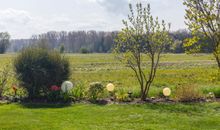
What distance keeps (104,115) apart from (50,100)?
12.4 ft

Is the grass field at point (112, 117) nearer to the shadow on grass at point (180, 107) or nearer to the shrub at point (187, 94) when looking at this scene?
the shadow on grass at point (180, 107)

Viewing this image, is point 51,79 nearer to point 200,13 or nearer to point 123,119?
point 123,119

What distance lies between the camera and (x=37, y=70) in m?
14.1

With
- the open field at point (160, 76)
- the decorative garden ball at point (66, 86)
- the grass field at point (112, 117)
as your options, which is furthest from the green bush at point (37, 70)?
the grass field at point (112, 117)

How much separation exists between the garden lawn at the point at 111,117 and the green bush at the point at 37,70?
5.27 feet

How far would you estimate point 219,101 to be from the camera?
12828 mm

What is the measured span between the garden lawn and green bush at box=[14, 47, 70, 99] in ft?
5.27

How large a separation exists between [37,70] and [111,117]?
5.07 m

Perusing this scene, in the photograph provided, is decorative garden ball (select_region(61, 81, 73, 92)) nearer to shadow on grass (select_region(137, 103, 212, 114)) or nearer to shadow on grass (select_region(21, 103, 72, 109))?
shadow on grass (select_region(21, 103, 72, 109))

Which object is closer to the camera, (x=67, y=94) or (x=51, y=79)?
(x=67, y=94)

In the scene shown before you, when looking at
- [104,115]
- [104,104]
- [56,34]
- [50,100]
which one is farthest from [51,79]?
[56,34]

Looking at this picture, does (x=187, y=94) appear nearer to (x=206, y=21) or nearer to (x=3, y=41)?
(x=206, y=21)

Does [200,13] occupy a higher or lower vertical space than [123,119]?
higher

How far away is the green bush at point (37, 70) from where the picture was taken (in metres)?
14.2
